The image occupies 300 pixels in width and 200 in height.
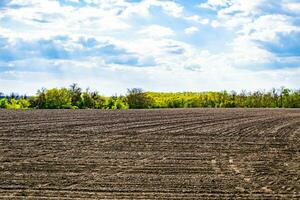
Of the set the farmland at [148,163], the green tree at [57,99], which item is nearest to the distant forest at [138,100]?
the green tree at [57,99]

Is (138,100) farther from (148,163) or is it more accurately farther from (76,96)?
(148,163)

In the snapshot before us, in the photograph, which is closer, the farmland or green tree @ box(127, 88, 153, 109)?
the farmland

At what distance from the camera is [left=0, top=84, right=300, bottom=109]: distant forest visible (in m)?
55.9

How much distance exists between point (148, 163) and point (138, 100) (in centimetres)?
4627

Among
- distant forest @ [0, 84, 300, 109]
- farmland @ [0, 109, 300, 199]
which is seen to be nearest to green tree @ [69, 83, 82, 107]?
distant forest @ [0, 84, 300, 109]

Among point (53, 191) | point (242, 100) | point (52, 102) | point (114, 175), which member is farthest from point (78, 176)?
point (242, 100)

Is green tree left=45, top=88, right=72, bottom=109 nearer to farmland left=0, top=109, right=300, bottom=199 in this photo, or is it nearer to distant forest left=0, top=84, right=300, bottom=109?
distant forest left=0, top=84, right=300, bottom=109

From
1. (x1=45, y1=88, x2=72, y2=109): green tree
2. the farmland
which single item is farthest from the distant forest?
the farmland

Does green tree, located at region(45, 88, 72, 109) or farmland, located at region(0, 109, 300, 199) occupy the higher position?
green tree, located at region(45, 88, 72, 109)

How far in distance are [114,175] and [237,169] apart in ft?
10.4

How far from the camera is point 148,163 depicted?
1542 cm

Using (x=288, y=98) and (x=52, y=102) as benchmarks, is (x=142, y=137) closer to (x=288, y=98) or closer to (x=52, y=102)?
(x=52, y=102)

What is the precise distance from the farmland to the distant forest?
3078cm

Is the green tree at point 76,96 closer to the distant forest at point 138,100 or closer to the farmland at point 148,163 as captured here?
the distant forest at point 138,100
